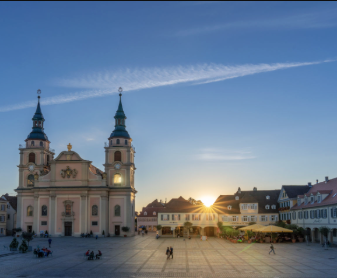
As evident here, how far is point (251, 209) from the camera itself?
3374 inches

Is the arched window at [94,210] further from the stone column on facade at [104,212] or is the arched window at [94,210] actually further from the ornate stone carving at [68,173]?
the ornate stone carving at [68,173]

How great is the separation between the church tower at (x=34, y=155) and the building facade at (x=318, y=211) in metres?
52.1

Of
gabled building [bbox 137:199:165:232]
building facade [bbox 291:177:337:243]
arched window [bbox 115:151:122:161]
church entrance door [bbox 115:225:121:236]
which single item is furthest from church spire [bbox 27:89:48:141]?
building facade [bbox 291:177:337:243]

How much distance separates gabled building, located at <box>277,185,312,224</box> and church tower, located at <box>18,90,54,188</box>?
49.1m

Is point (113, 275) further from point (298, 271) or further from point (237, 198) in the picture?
point (237, 198)

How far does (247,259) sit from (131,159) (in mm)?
55559

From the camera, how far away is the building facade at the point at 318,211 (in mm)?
58156

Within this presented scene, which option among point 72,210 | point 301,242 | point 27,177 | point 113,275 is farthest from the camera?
point 27,177

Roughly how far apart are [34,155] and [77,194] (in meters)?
14.8

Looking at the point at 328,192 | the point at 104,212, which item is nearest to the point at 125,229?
the point at 104,212

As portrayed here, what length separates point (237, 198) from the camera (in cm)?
9256

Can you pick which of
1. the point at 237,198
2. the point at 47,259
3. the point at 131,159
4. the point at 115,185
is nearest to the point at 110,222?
the point at 115,185

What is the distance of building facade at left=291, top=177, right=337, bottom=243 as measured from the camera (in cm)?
5816

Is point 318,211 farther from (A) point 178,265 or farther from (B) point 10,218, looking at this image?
(B) point 10,218
